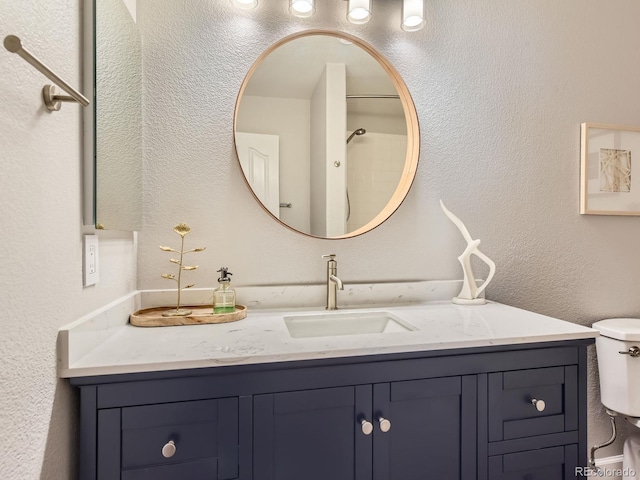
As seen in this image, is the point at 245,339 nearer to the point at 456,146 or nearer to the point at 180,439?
the point at 180,439

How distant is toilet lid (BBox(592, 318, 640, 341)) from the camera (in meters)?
1.51

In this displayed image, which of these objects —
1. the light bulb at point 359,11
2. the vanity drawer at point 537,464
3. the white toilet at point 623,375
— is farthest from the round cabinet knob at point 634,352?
the light bulb at point 359,11

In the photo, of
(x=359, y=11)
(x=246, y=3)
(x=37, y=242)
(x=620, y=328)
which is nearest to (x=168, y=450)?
(x=37, y=242)

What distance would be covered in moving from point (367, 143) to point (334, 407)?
1036 millimetres

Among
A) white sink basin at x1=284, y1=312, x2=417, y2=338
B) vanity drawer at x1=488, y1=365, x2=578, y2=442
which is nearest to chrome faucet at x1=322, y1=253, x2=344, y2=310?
white sink basin at x1=284, y1=312, x2=417, y2=338

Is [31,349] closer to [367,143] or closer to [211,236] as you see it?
[211,236]

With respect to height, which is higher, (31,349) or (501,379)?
(31,349)

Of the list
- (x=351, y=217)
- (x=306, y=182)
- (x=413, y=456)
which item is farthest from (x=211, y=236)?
(x=413, y=456)

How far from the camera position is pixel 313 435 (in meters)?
0.94

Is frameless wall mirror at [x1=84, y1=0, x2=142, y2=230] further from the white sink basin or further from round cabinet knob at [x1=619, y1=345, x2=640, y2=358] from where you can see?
round cabinet knob at [x1=619, y1=345, x2=640, y2=358]

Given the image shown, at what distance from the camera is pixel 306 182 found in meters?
1.49

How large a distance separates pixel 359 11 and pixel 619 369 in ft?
5.85

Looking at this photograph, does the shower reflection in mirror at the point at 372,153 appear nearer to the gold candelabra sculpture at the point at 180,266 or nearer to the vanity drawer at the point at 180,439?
the gold candelabra sculpture at the point at 180,266

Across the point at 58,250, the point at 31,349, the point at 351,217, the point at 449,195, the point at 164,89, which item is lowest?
the point at 31,349
